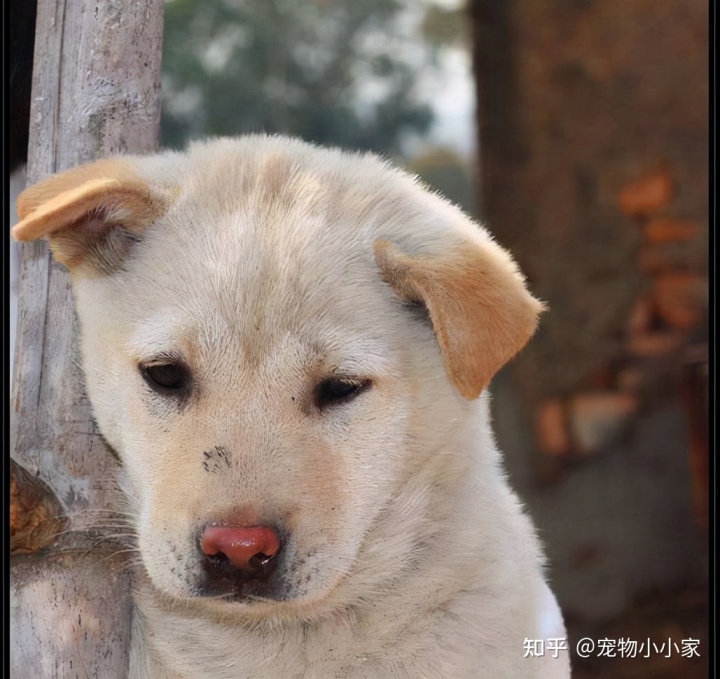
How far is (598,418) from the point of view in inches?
233

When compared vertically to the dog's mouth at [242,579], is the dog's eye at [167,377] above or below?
above

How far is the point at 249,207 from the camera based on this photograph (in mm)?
2170

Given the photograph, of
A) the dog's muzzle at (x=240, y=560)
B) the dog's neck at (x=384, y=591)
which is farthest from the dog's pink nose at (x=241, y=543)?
the dog's neck at (x=384, y=591)

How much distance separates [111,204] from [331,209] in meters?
0.52

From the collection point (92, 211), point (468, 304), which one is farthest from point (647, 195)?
point (92, 211)

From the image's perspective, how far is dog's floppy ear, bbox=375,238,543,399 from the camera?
6.69 feet

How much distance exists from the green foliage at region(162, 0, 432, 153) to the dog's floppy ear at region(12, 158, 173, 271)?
3.06m

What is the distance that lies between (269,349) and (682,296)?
4.32m

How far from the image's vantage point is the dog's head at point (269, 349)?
1.93 m

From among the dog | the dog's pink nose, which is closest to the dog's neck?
the dog

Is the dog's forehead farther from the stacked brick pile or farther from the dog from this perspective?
the stacked brick pile

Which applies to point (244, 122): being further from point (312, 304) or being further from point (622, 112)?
point (312, 304)

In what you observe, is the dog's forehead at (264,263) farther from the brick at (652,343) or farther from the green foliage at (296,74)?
the brick at (652,343)

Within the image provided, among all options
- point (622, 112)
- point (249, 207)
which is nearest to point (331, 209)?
point (249, 207)
